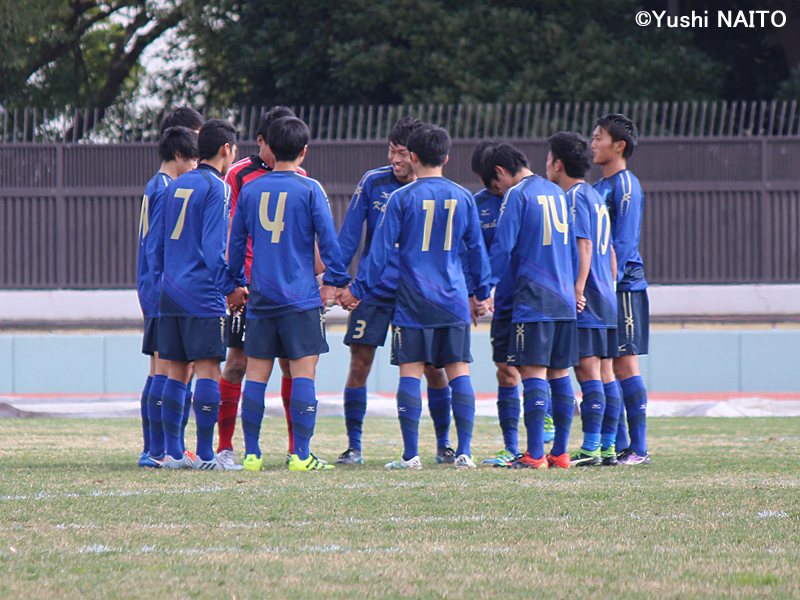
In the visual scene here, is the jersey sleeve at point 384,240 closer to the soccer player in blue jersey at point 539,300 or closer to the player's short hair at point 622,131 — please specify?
the soccer player in blue jersey at point 539,300

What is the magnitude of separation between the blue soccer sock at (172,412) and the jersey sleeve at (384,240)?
44.0 inches

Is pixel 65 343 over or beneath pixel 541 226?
beneath

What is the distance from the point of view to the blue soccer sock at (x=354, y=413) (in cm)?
591

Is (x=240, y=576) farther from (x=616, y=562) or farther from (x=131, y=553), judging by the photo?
(x=616, y=562)

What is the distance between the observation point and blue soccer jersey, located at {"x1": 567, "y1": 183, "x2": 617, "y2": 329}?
18.7 feet

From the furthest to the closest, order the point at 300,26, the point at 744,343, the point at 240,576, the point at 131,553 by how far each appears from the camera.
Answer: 1. the point at 300,26
2. the point at 744,343
3. the point at 131,553
4. the point at 240,576

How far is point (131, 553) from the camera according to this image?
3404 millimetres

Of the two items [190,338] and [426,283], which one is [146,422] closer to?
[190,338]

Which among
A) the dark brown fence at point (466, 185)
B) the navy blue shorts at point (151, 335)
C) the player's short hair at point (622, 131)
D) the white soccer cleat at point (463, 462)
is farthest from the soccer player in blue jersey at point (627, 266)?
the dark brown fence at point (466, 185)

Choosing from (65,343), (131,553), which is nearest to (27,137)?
(65,343)

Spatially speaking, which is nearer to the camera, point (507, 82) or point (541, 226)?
point (541, 226)

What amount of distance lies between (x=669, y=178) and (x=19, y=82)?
39.1ft

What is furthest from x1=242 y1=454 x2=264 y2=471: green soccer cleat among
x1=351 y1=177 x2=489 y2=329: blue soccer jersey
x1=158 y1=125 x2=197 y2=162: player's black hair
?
x1=158 y1=125 x2=197 y2=162: player's black hair

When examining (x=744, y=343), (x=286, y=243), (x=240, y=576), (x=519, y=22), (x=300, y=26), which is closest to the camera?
(x=240, y=576)
